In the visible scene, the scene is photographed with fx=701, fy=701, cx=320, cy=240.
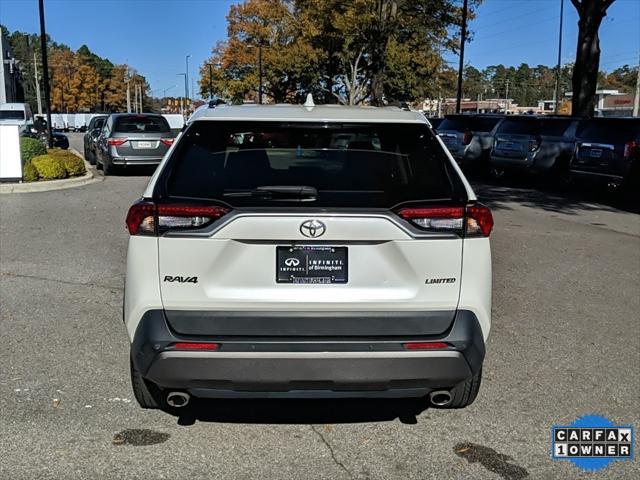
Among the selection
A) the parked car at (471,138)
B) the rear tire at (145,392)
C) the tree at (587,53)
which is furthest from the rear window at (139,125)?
the rear tire at (145,392)

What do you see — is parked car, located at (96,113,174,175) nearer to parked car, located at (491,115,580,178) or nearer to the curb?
the curb

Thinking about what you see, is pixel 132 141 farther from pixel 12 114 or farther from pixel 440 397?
pixel 12 114

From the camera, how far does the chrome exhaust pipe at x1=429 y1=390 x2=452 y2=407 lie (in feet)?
11.8

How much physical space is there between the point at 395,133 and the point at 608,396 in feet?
7.38

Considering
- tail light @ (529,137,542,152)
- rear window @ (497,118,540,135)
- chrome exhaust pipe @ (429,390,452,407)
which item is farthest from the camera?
rear window @ (497,118,540,135)

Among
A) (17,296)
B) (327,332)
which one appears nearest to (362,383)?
(327,332)

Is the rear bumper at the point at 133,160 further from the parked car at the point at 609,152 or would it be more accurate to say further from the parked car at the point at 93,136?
the parked car at the point at 609,152

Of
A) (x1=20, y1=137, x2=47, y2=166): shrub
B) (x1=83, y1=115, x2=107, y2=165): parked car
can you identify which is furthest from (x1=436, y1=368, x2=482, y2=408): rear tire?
(x1=83, y1=115, x2=107, y2=165): parked car

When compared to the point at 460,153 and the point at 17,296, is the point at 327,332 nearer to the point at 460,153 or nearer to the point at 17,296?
the point at 17,296

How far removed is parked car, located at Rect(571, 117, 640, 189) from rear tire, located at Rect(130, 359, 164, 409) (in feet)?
40.7

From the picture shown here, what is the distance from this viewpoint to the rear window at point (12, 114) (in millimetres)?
35219

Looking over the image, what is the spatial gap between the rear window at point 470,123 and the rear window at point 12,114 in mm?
23635

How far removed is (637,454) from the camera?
149 inches

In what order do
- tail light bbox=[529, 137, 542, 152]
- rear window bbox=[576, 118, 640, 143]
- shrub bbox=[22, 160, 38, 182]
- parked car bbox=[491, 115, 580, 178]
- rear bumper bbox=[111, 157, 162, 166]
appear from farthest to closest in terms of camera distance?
rear bumper bbox=[111, 157, 162, 166]
tail light bbox=[529, 137, 542, 152]
parked car bbox=[491, 115, 580, 178]
shrub bbox=[22, 160, 38, 182]
rear window bbox=[576, 118, 640, 143]
